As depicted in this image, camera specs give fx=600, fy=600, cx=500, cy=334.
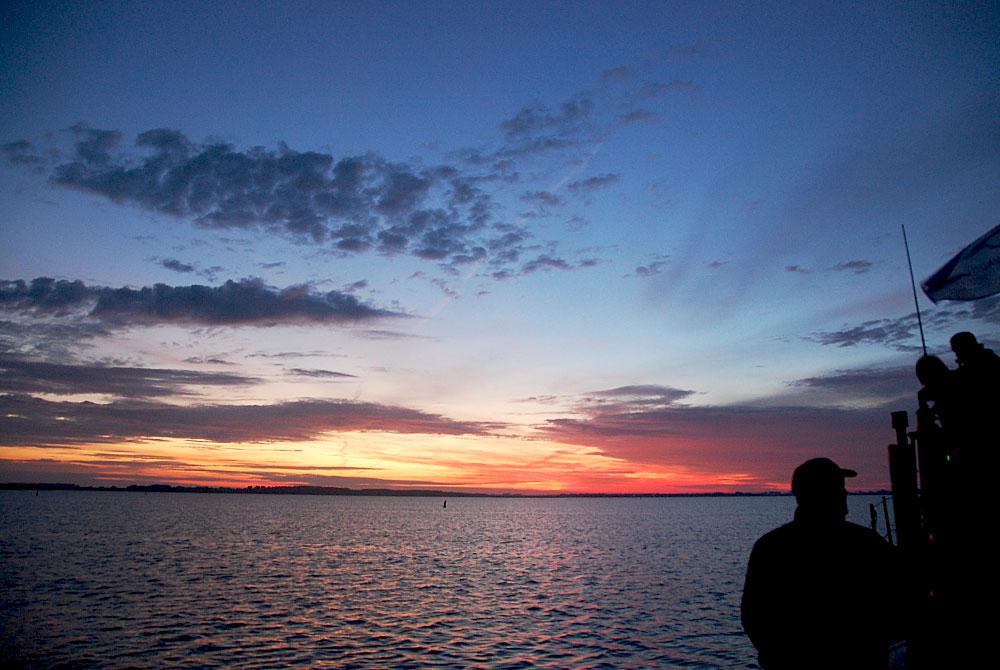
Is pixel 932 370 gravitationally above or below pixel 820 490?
above

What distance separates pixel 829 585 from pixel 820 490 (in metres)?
0.72

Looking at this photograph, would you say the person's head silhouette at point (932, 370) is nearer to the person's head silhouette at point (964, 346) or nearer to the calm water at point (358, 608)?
the person's head silhouette at point (964, 346)

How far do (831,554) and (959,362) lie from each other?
5.43 metres

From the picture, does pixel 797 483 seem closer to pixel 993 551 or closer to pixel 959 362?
pixel 993 551

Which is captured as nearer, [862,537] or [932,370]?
[862,537]

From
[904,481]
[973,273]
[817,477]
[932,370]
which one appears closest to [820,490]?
[817,477]

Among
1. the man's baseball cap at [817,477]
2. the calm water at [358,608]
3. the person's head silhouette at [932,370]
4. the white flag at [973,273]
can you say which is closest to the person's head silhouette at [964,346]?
the person's head silhouette at [932,370]

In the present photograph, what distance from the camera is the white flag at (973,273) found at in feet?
30.9

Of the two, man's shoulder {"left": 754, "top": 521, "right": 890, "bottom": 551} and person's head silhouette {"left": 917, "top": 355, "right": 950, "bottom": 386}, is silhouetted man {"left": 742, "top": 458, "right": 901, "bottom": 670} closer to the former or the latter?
man's shoulder {"left": 754, "top": 521, "right": 890, "bottom": 551}

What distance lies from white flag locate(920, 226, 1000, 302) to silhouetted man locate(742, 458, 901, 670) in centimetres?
715

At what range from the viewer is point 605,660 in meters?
23.2

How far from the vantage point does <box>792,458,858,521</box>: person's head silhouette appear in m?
4.64

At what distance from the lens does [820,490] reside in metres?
4.68

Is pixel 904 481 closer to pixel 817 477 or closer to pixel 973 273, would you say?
pixel 973 273
